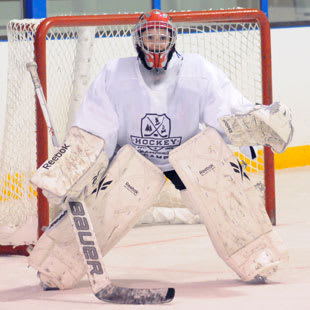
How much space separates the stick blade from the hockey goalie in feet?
0.75

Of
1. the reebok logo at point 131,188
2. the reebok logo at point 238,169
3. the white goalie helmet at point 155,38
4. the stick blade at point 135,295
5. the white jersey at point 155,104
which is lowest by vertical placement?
the stick blade at point 135,295

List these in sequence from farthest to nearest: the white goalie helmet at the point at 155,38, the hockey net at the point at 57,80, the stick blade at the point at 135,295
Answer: the hockey net at the point at 57,80 → the white goalie helmet at the point at 155,38 → the stick blade at the point at 135,295

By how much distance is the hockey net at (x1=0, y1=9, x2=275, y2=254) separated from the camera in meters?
4.92

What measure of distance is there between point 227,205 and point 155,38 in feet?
2.12

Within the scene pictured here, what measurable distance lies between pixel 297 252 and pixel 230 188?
3.11ft

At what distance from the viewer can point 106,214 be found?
3.88 metres

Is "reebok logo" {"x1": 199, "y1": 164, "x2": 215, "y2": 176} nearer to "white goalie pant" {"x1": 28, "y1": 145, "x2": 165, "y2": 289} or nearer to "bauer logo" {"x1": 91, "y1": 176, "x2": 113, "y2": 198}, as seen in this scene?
"white goalie pant" {"x1": 28, "y1": 145, "x2": 165, "y2": 289}

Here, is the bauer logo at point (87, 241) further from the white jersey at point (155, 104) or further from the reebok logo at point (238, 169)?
the reebok logo at point (238, 169)

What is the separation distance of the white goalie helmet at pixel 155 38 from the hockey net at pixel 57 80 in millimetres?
1061

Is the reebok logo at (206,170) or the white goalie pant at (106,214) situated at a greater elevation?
the reebok logo at (206,170)

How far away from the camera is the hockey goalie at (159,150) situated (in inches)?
153

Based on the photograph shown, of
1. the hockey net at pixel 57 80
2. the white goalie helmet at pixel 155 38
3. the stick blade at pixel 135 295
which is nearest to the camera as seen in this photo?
the stick blade at pixel 135 295

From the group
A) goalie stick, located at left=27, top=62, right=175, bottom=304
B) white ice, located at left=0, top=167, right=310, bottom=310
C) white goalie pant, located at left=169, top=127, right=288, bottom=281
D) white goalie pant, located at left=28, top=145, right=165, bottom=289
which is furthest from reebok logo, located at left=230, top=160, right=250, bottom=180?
goalie stick, located at left=27, top=62, right=175, bottom=304

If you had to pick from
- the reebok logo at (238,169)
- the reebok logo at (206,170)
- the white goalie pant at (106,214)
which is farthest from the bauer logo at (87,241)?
the reebok logo at (238,169)
